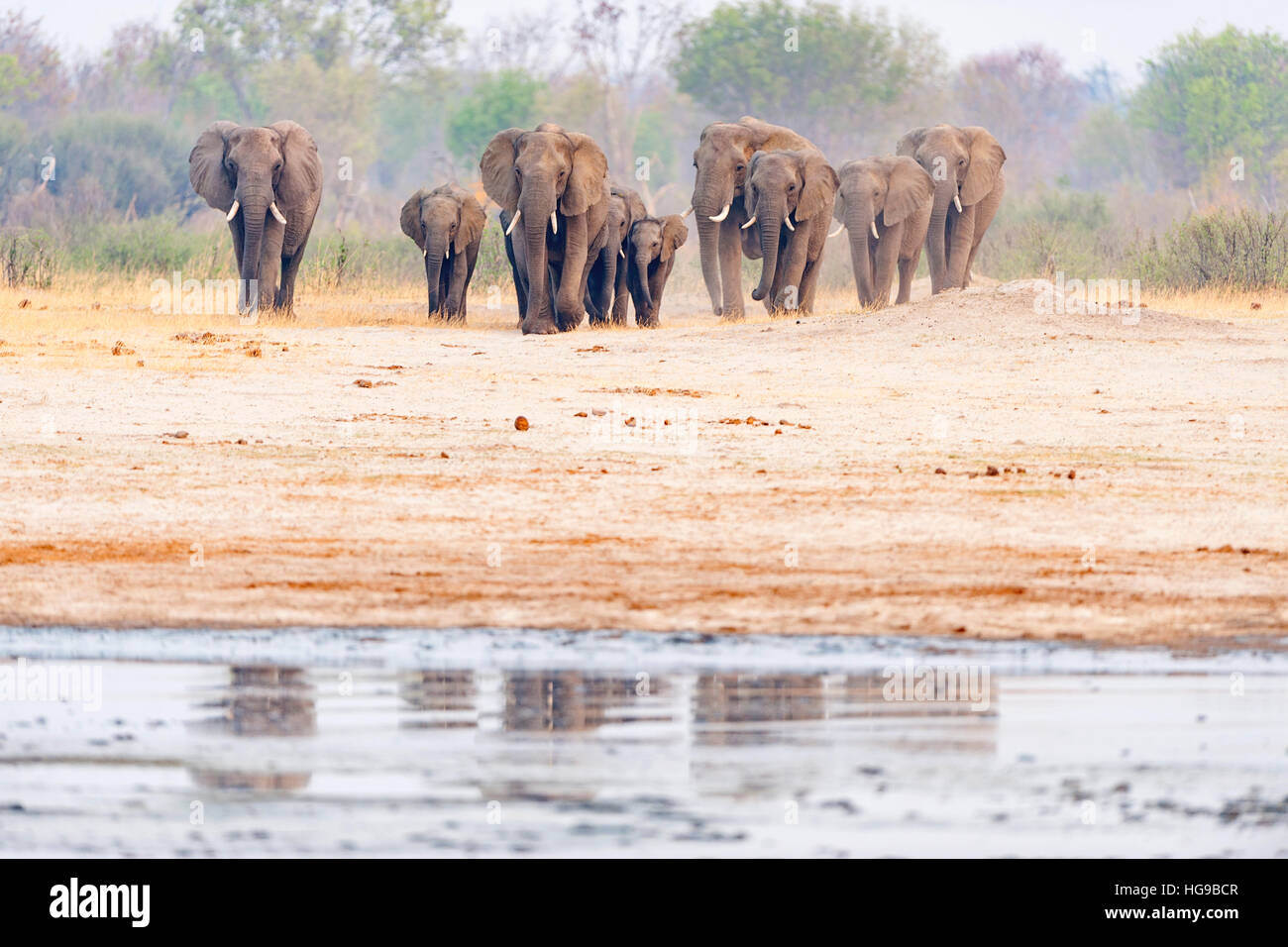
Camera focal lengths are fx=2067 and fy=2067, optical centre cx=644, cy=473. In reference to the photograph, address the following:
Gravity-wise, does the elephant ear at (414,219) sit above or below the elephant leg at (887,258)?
above

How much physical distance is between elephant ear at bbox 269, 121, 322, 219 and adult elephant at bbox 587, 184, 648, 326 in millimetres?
2844

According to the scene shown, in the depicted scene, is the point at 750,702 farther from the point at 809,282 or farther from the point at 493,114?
the point at 493,114

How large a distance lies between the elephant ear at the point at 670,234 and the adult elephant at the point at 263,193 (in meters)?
3.47

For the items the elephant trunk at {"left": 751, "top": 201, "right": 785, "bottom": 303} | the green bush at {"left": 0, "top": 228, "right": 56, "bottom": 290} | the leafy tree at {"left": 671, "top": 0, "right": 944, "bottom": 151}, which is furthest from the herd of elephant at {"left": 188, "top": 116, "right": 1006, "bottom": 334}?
the leafy tree at {"left": 671, "top": 0, "right": 944, "bottom": 151}

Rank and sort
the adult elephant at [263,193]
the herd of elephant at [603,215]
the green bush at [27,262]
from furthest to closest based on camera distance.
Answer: the green bush at [27,262] < the adult elephant at [263,193] < the herd of elephant at [603,215]

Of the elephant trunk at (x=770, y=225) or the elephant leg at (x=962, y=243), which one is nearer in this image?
the elephant trunk at (x=770, y=225)

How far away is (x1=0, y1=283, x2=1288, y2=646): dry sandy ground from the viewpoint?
6750mm

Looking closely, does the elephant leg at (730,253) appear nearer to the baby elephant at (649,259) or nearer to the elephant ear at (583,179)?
the baby elephant at (649,259)

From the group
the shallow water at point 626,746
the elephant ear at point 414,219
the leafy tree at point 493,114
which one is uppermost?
the leafy tree at point 493,114

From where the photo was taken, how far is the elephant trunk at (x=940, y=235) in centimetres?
2348

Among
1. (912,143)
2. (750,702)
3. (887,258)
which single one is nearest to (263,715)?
(750,702)

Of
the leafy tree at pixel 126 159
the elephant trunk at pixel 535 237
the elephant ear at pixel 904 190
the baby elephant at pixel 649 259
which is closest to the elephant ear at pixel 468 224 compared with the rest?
the baby elephant at pixel 649 259

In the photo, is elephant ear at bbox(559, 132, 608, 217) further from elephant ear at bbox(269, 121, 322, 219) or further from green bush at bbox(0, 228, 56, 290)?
green bush at bbox(0, 228, 56, 290)

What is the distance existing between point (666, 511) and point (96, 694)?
11.5ft
